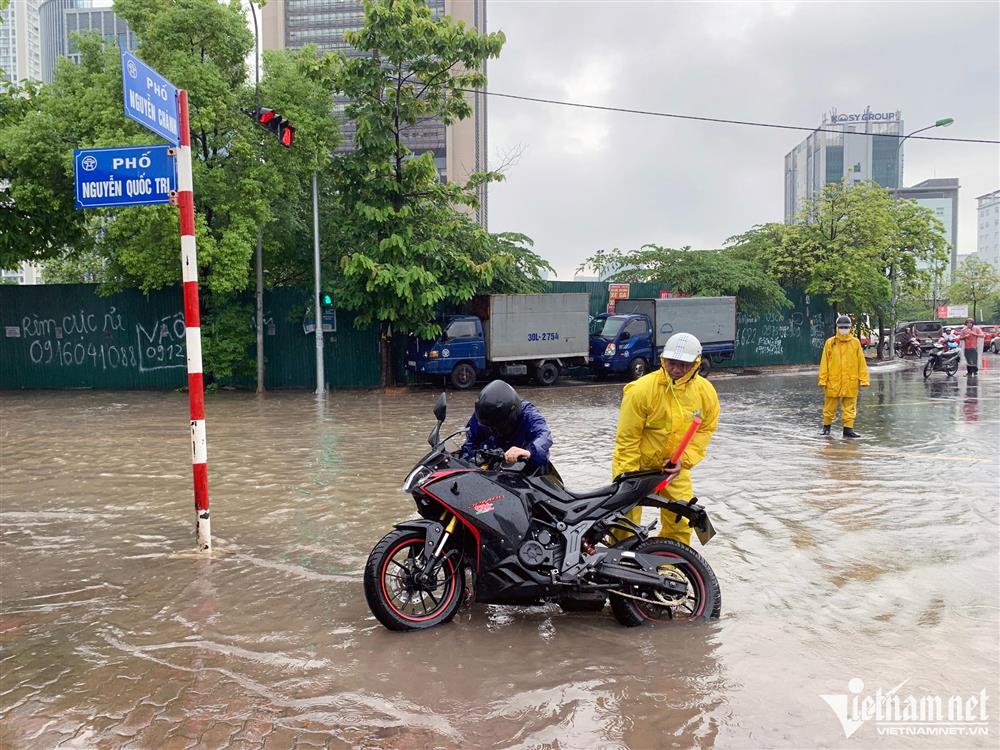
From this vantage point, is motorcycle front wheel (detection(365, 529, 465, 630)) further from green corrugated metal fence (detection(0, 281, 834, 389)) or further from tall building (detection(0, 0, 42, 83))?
tall building (detection(0, 0, 42, 83))

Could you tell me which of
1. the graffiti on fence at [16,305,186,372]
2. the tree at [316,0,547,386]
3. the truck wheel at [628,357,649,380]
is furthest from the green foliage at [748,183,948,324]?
the graffiti on fence at [16,305,186,372]

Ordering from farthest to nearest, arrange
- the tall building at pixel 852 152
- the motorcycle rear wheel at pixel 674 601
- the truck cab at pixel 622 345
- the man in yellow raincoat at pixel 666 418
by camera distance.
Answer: the tall building at pixel 852 152 < the truck cab at pixel 622 345 < the man in yellow raincoat at pixel 666 418 < the motorcycle rear wheel at pixel 674 601

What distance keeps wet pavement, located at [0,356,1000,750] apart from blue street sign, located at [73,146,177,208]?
2.66 m

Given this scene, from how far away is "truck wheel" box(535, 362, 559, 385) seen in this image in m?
22.8

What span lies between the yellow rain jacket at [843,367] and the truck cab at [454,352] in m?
10.9

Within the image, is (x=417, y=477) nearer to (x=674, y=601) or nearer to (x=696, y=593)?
(x=674, y=601)

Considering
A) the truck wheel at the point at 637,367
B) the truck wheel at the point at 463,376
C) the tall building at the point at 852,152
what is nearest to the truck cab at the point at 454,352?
the truck wheel at the point at 463,376

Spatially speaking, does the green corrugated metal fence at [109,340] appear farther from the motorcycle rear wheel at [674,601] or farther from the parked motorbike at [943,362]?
the motorcycle rear wheel at [674,601]

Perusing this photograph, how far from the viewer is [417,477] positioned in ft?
14.9

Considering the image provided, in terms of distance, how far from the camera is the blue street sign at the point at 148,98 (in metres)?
5.54

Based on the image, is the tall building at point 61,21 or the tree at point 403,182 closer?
the tree at point 403,182

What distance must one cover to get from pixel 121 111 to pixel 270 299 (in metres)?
6.16

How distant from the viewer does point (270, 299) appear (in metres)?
22.3

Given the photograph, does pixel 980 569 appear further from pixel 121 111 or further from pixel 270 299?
pixel 270 299
